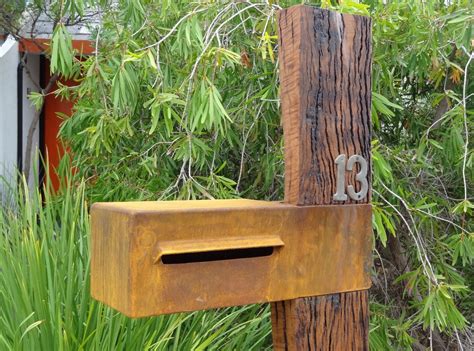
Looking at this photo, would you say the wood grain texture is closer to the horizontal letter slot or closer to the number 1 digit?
the number 1 digit

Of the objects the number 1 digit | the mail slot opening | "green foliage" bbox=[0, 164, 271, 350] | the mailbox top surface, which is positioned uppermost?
the number 1 digit

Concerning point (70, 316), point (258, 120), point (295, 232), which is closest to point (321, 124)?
point (295, 232)

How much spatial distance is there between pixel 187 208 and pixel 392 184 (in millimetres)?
1749

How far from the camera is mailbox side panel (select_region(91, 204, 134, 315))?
4.09 ft

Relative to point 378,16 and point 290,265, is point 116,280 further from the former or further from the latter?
point 378,16

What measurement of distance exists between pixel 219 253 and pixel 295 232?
178 millimetres

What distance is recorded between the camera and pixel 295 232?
1.44 meters

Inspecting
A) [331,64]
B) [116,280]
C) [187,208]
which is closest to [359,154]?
[331,64]

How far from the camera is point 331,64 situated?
5.01ft

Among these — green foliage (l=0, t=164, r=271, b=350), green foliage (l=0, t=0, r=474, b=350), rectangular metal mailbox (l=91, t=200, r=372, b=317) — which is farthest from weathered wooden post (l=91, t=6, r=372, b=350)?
green foliage (l=0, t=0, r=474, b=350)

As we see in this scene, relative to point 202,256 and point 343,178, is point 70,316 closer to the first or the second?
point 202,256

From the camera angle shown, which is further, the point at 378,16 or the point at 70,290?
the point at 378,16

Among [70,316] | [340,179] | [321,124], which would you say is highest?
[321,124]

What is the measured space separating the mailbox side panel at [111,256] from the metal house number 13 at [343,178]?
0.50 metres
